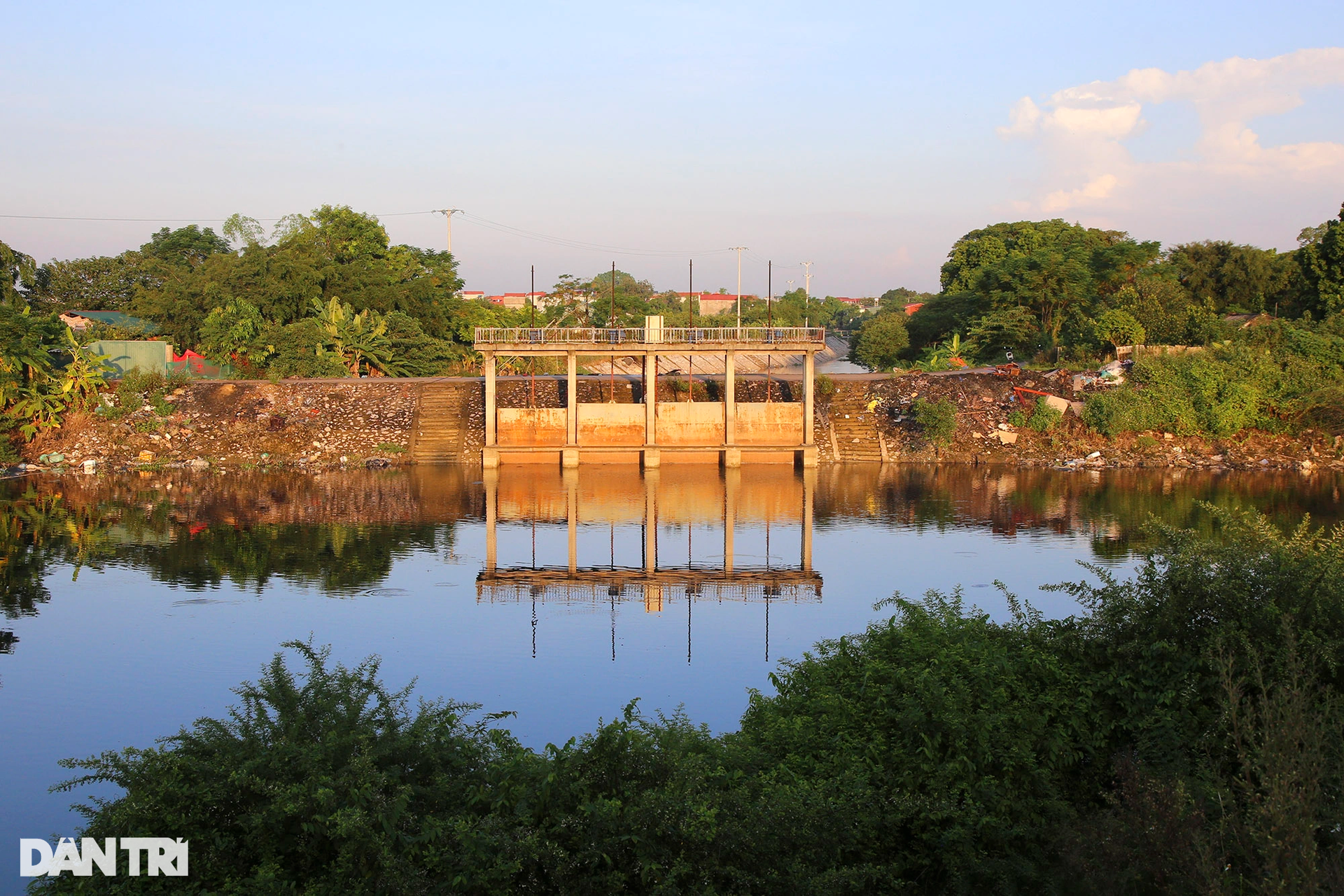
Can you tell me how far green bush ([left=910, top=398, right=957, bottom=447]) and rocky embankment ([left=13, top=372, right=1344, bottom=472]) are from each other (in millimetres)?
346

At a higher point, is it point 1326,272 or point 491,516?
point 1326,272

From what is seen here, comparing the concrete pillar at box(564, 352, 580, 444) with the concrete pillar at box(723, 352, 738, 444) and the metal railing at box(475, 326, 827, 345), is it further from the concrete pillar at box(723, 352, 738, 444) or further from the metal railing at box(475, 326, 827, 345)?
the concrete pillar at box(723, 352, 738, 444)

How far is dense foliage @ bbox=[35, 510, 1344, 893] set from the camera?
276 inches

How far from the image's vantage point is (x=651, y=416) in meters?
35.9

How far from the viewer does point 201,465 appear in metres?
35.9

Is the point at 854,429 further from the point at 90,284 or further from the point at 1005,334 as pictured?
the point at 90,284

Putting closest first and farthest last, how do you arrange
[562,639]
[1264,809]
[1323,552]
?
1. [1264,809]
2. [1323,552]
3. [562,639]

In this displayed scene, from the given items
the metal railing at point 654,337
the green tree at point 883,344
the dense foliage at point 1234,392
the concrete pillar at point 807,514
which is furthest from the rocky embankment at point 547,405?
the green tree at point 883,344

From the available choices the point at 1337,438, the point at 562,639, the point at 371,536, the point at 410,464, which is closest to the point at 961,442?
the point at 1337,438

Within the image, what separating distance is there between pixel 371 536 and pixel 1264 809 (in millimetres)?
20101

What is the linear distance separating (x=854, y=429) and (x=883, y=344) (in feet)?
71.4

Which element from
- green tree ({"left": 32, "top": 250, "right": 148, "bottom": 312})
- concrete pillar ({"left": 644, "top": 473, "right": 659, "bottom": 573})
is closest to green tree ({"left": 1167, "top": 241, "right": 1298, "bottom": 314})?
concrete pillar ({"left": 644, "top": 473, "right": 659, "bottom": 573})

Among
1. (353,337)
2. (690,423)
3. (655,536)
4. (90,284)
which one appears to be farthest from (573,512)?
(90,284)

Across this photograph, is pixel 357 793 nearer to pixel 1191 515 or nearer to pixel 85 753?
pixel 85 753
